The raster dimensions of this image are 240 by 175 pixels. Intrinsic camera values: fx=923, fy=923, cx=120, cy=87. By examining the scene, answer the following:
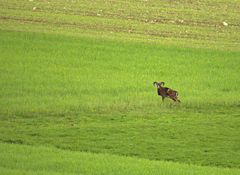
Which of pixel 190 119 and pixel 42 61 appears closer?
pixel 190 119

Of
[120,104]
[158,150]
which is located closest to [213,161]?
[158,150]

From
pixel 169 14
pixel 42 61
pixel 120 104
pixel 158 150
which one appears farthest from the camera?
pixel 169 14

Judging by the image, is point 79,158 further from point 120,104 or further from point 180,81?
point 180,81

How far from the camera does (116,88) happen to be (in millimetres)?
20734

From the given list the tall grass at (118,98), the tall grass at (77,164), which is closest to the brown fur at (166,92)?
the tall grass at (118,98)

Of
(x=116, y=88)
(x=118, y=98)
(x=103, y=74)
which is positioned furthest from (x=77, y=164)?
(x=103, y=74)

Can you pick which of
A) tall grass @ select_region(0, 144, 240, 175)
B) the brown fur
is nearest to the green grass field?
tall grass @ select_region(0, 144, 240, 175)

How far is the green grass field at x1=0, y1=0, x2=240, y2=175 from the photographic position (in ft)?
48.0

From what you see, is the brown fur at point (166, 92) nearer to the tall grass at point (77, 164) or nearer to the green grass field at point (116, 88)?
the green grass field at point (116, 88)

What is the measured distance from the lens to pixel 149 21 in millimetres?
31156

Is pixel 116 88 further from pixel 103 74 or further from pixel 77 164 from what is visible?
pixel 77 164

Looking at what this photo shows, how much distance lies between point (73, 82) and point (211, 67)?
4.63 metres

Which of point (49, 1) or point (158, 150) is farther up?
point (158, 150)

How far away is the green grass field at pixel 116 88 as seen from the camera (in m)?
14.6
